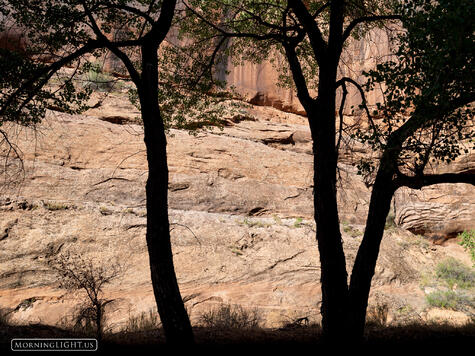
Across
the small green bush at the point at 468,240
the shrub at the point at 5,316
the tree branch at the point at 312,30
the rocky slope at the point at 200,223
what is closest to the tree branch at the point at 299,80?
the tree branch at the point at 312,30

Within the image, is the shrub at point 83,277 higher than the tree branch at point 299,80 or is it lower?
lower

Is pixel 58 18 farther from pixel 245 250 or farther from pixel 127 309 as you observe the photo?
pixel 245 250

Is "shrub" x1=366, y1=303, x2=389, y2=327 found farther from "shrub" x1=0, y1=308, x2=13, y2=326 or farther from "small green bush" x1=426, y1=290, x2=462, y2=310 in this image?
"shrub" x1=0, y1=308, x2=13, y2=326

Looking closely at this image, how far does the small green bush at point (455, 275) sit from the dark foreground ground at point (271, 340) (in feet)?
16.9

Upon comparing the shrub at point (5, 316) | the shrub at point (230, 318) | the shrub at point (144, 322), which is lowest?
the shrub at point (230, 318)

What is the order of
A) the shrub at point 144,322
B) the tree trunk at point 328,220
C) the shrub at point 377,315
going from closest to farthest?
the tree trunk at point 328,220 → the shrub at point 144,322 → the shrub at point 377,315

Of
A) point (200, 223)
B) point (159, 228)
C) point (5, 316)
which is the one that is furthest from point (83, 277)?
point (159, 228)

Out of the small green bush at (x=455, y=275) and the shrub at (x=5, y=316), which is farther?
the small green bush at (x=455, y=275)

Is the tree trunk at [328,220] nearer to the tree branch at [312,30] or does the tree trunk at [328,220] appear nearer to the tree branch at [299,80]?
the tree branch at [299,80]

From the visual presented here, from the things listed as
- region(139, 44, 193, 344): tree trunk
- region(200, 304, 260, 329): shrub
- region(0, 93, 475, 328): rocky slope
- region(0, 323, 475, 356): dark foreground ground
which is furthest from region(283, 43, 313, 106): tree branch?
region(200, 304, 260, 329): shrub

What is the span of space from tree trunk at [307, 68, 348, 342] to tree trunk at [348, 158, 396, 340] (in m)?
0.36

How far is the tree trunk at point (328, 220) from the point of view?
757 centimetres

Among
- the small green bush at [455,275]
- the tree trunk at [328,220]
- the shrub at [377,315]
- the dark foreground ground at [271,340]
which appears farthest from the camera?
the small green bush at [455,275]

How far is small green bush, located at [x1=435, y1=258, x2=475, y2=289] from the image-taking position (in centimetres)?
1562
